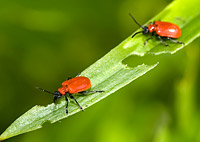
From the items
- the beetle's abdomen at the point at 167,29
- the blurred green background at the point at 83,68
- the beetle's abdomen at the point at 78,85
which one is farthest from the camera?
the blurred green background at the point at 83,68

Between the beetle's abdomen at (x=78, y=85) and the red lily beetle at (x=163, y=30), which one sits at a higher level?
the red lily beetle at (x=163, y=30)

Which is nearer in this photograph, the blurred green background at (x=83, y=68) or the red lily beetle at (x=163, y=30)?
the red lily beetle at (x=163, y=30)

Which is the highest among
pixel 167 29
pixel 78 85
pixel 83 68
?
pixel 83 68

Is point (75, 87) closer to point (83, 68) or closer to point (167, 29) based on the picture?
point (83, 68)

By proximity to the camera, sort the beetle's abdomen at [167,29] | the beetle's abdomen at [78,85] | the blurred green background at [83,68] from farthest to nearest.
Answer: the blurred green background at [83,68] < the beetle's abdomen at [167,29] < the beetle's abdomen at [78,85]

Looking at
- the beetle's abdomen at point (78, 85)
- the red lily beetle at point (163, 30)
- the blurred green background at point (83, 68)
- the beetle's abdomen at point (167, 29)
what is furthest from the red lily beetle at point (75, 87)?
the beetle's abdomen at point (167, 29)

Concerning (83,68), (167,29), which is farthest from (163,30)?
(83,68)

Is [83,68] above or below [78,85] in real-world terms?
above

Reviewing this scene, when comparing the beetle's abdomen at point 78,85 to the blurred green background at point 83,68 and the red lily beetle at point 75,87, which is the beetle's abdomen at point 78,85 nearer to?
the red lily beetle at point 75,87
